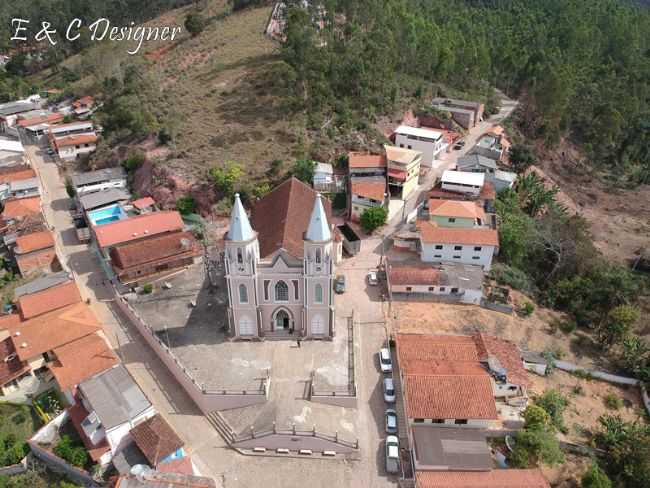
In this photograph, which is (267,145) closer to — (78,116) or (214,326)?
(214,326)

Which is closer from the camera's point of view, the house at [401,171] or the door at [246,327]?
the door at [246,327]

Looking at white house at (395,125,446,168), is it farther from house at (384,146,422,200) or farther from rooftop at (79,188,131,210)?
rooftop at (79,188,131,210)

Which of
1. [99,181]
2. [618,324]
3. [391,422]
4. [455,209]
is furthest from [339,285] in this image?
[99,181]

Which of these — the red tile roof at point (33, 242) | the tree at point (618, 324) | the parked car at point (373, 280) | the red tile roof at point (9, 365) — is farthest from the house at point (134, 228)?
the tree at point (618, 324)

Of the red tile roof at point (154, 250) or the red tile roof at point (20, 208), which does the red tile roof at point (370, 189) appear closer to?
the red tile roof at point (154, 250)

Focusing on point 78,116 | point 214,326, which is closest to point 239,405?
point 214,326

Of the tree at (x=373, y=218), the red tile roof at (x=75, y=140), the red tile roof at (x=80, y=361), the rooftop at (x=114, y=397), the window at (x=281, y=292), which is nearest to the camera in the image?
the rooftop at (x=114, y=397)
